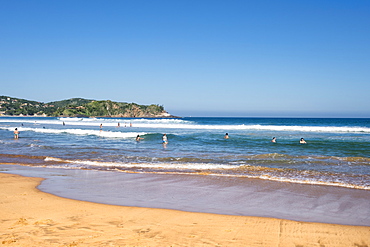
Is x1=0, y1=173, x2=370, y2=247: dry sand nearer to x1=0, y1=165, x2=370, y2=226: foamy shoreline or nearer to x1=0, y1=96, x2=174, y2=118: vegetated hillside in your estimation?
x1=0, y1=165, x2=370, y2=226: foamy shoreline

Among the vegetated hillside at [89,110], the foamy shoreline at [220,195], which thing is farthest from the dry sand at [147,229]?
the vegetated hillside at [89,110]

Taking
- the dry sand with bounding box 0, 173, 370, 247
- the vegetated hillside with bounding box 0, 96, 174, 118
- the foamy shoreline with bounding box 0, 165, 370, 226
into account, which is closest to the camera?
the dry sand with bounding box 0, 173, 370, 247

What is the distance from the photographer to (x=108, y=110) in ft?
614

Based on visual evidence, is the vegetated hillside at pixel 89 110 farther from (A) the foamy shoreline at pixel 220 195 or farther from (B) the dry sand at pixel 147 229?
(B) the dry sand at pixel 147 229

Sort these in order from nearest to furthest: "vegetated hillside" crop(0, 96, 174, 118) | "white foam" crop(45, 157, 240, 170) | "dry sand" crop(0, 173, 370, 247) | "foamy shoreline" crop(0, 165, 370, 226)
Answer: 1. "dry sand" crop(0, 173, 370, 247)
2. "foamy shoreline" crop(0, 165, 370, 226)
3. "white foam" crop(45, 157, 240, 170)
4. "vegetated hillside" crop(0, 96, 174, 118)

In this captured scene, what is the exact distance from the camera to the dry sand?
477 cm

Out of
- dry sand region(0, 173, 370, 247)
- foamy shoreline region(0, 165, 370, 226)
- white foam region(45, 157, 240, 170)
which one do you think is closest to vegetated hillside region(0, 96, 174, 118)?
white foam region(45, 157, 240, 170)

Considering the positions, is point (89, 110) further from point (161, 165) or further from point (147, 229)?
point (147, 229)

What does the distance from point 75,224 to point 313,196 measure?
5.96m

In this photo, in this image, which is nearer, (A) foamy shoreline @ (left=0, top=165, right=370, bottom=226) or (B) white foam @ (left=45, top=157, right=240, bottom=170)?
(A) foamy shoreline @ (left=0, top=165, right=370, bottom=226)

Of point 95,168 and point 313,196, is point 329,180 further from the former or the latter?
point 95,168

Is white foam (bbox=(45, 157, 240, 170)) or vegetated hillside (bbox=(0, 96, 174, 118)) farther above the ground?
vegetated hillside (bbox=(0, 96, 174, 118))

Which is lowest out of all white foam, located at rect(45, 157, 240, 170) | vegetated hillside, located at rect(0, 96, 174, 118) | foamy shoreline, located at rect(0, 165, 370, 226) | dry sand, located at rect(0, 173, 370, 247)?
white foam, located at rect(45, 157, 240, 170)

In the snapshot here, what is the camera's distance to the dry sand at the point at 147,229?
4.77m
